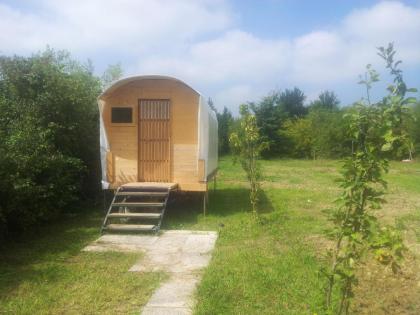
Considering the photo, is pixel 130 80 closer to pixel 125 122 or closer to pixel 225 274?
pixel 125 122

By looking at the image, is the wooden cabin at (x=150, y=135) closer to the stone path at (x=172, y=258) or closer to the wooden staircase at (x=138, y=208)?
the wooden staircase at (x=138, y=208)

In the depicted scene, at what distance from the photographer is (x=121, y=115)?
388 inches

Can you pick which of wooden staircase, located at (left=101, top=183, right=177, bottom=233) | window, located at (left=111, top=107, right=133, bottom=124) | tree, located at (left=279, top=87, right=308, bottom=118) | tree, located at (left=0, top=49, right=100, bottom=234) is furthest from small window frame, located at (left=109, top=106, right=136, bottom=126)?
tree, located at (left=279, top=87, right=308, bottom=118)

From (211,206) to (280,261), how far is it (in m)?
4.96

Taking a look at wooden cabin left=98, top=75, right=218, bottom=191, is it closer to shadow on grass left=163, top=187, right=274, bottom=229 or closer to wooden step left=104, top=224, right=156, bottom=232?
shadow on grass left=163, top=187, right=274, bottom=229

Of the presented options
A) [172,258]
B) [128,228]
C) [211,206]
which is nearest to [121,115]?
[128,228]

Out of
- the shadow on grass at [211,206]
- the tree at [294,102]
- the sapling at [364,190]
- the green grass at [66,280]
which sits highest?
the tree at [294,102]

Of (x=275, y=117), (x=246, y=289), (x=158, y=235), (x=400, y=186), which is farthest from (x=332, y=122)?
(x=246, y=289)

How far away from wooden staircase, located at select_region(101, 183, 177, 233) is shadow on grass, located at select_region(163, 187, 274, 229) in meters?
0.42

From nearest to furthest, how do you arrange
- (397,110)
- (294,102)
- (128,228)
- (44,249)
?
(397,110) < (44,249) < (128,228) < (294,102)

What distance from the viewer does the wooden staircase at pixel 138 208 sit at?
8.02 metres

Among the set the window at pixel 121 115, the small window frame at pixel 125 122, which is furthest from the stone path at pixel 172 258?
the window at pixel 121 115

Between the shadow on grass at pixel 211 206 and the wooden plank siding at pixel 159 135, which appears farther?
the wooden plank siding at pixel 159 135

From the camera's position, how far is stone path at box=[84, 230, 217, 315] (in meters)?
4.61
